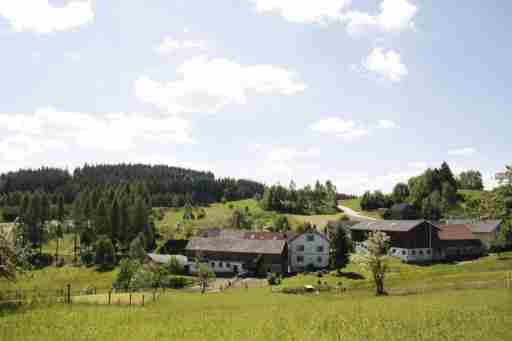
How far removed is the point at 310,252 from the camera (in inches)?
3583

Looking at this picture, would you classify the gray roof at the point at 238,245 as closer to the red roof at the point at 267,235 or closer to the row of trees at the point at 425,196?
the red roof at the point at 267,235

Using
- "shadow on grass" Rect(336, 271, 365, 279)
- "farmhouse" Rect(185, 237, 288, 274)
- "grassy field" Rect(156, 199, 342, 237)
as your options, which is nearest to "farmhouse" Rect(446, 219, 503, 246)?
"shadow on grass" Rect(336, 271, 365, 279)

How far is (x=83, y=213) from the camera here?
400 ft

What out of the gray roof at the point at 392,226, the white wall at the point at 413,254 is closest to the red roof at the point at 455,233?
the white wall at the point at 413,254

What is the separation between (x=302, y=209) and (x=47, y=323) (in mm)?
154427

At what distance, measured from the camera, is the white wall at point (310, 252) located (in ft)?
297

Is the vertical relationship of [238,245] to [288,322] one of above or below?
below

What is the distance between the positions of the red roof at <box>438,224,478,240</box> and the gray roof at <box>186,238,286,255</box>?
39.1 m

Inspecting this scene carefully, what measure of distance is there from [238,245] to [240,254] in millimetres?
2378

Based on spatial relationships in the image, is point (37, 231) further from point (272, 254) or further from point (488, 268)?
point (488, 268)

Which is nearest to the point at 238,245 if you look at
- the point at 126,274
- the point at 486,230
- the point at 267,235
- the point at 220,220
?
the point at 267,235

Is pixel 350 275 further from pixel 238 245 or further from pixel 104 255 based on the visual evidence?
pixel 104 255

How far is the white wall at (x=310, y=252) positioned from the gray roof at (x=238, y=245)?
5.30 metres

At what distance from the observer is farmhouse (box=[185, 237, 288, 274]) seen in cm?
8519
